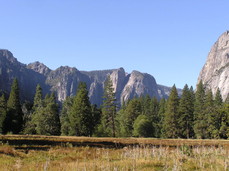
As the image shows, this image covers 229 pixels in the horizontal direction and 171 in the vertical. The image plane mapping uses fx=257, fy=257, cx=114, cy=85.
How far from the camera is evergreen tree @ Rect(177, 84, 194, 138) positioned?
6500 cm

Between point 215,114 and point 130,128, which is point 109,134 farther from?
point 215,114

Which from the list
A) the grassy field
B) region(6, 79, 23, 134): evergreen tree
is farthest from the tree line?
the grassy field

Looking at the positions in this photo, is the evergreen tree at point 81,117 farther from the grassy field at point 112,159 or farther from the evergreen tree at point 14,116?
the grassy field at point 112,159

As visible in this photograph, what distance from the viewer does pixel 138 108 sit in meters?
75.2

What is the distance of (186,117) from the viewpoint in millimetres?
65938

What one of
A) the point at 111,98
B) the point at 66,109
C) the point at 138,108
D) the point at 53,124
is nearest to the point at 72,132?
the point at 53,124

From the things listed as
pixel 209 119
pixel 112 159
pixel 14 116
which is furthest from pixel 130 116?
pixel 112 159

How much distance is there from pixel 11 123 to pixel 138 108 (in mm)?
34713

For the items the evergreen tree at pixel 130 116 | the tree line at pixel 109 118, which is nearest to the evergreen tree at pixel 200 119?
the tree line at pixel 109 118

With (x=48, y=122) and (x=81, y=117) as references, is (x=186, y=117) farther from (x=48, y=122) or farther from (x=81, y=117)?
(x=48, y=122)

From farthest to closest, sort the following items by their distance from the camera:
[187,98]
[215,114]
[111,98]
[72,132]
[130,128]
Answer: [130,128]
[187,98]
[215,114]
[111,98]
[72,132]

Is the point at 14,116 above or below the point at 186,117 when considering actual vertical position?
below

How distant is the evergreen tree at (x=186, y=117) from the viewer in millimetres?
65000

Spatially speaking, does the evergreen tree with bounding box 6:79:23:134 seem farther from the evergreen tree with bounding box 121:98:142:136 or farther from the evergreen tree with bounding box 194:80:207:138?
the evergreen tree with bounding box 194:80:207:138
